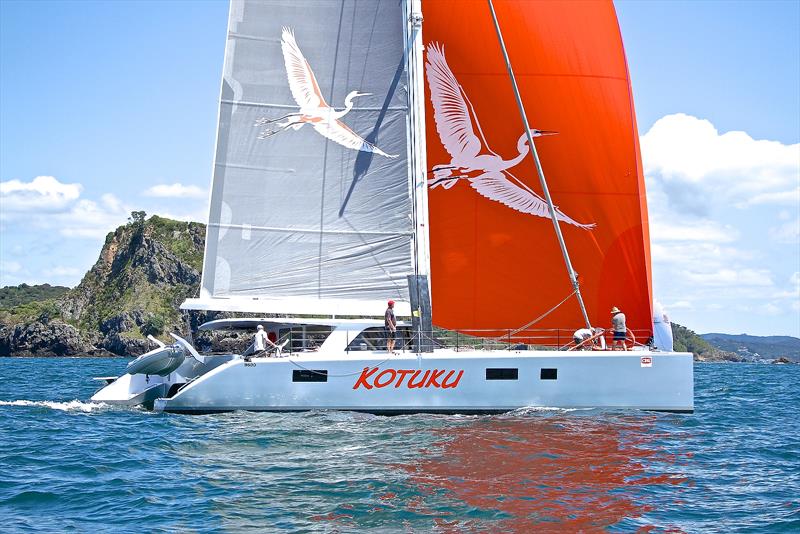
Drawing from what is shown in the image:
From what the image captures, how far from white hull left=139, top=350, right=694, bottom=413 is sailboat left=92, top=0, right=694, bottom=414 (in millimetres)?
1223

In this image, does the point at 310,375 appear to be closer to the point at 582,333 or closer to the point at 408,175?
the point at 408,175

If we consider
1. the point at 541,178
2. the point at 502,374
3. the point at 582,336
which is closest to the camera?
the point at 502,374

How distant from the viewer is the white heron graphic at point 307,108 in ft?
55.7

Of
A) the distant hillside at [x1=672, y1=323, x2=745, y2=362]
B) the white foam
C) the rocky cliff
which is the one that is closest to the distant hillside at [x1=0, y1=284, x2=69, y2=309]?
the rocky cliff

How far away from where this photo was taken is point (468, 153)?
17266 millimetres

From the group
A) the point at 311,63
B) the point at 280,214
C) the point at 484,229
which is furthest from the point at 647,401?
the point at 311,63

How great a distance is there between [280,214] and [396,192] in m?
2.32

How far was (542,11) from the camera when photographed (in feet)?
55.7

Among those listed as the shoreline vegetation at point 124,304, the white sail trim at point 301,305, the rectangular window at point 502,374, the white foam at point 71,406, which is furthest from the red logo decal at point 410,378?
the shoreline vegetation at point 124,304

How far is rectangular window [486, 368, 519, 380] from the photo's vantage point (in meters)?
15.3

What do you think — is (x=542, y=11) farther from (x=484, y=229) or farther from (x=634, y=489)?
(x=634, y=489)

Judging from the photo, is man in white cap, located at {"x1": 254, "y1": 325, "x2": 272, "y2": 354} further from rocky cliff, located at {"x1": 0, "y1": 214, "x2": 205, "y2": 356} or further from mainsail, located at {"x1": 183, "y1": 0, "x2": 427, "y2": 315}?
rocky cliff, located at {"x1": 0, "y1": 214, "x2": 205, "y2": 356}

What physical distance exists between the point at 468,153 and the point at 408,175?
1323 mm

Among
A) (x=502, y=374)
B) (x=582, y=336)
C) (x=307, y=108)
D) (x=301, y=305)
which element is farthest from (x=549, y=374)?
(x=307, y=108)
